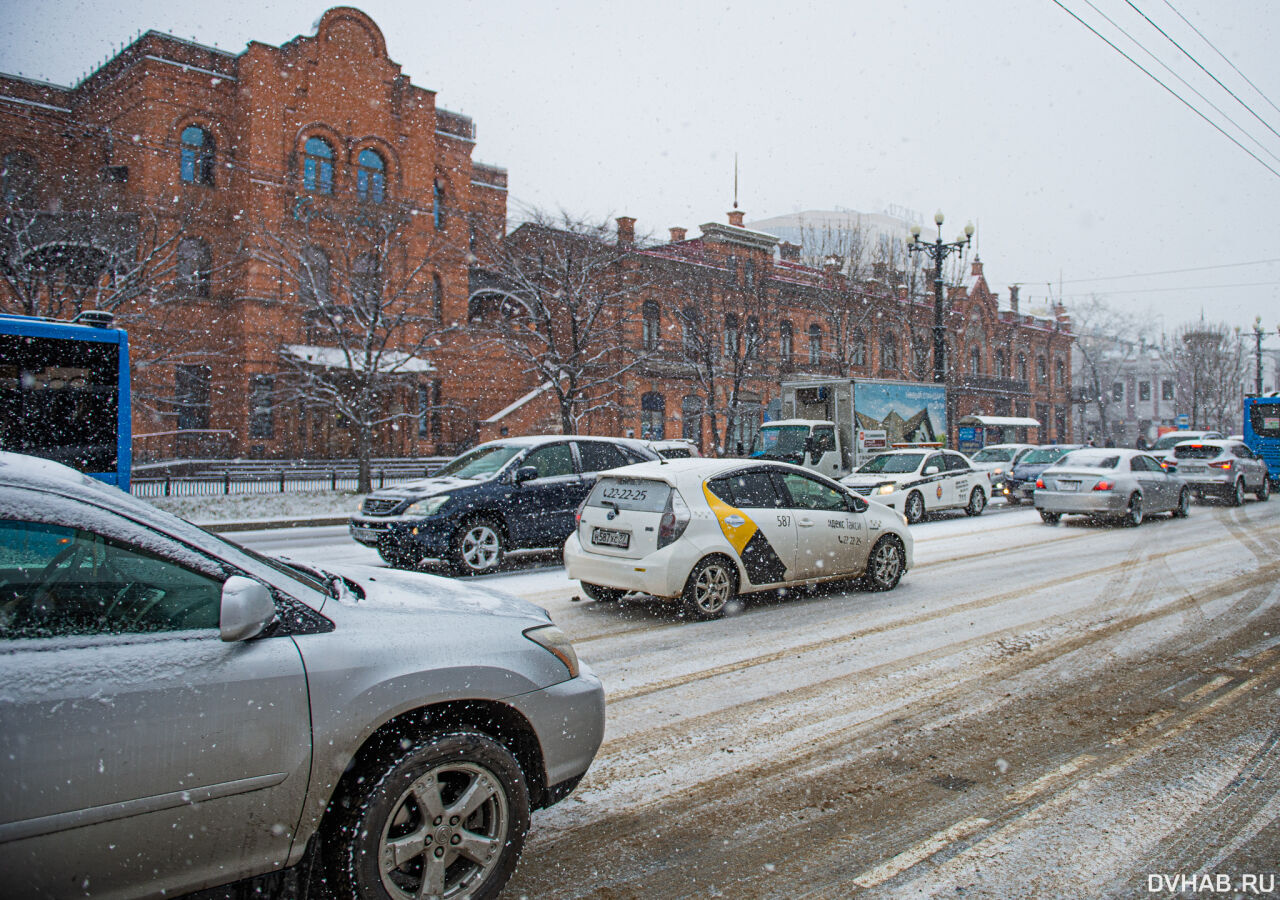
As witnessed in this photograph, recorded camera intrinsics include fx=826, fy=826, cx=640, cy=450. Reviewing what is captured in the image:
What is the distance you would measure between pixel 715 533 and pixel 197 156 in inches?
1301

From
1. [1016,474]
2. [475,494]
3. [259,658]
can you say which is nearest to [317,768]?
[259,658]

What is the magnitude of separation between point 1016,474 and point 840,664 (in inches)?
667

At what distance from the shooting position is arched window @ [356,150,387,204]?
34.9 m

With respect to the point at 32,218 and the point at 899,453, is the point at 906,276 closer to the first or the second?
the point at 899,453

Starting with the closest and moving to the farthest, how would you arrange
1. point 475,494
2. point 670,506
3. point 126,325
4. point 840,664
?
point 840,664
point 670,506
point 475,494
point 126,325

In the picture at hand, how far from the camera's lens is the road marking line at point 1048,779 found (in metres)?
4.01

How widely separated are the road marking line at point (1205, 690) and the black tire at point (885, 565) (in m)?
3.75

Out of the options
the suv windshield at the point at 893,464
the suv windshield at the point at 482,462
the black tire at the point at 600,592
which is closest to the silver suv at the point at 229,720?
the black tire at the point at 600,592

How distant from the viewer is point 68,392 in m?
9.85

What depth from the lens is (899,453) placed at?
61.5ft

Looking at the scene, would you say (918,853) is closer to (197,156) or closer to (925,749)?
(925,749)

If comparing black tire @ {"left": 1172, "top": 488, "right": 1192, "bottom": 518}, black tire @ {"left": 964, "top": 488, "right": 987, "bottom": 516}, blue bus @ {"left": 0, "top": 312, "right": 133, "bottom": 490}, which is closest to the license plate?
blue bus @ {"left": 0, "top": 312, "right": 133, "bottom": 490}

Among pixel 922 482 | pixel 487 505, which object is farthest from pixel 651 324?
pixel 487 505

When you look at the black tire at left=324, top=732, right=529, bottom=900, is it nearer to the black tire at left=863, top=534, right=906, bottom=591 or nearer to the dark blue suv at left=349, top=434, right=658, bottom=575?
the black tire at left=863, top=534, right=906, bottom=591
